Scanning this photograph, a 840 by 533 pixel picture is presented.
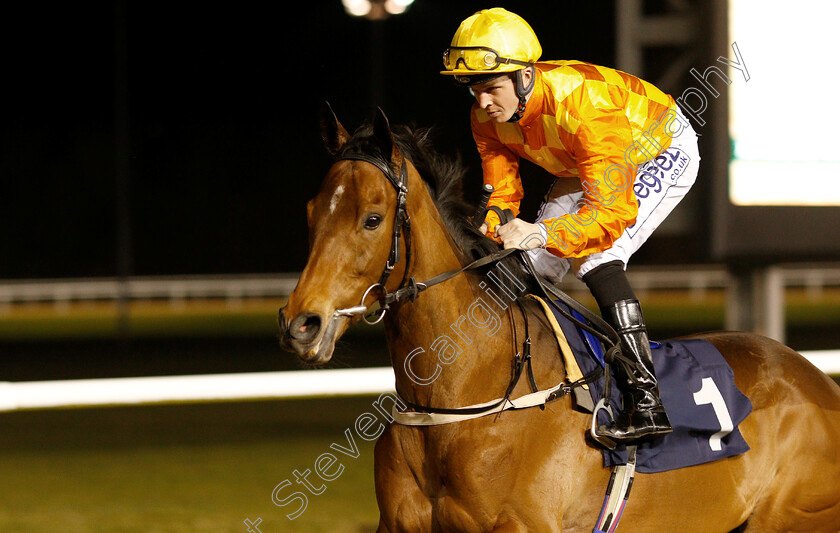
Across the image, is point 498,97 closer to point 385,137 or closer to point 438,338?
point 385,137

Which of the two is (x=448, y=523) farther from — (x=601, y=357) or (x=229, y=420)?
(x=229, y=420)

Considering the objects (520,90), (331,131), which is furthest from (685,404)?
(331,131)

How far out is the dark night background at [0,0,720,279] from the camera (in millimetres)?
26125

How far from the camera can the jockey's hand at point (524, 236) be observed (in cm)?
229

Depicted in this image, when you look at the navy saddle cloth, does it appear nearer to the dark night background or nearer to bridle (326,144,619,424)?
bridle (326,144,619,424)

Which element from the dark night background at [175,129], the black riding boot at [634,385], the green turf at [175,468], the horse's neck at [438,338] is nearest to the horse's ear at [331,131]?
the horse's neck at [438,338]

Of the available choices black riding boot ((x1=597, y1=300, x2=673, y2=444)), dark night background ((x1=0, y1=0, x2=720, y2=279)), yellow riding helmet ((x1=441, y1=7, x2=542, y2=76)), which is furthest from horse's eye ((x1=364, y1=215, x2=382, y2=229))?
dark night background ((x1=0, y1=0, x2=720, y2=279))

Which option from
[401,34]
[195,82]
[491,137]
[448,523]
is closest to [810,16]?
[491,137]

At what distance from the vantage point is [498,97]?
2461 mm

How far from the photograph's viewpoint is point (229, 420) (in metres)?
7.05

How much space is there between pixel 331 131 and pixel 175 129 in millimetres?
26777

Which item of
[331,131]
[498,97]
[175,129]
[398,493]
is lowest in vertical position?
[398,493]

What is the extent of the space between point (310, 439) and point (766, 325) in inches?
128

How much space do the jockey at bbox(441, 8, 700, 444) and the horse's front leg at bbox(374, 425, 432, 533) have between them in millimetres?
479
